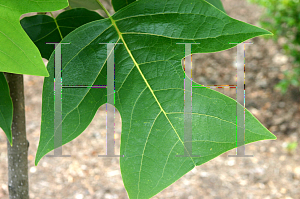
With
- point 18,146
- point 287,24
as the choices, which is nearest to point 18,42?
point 18,146

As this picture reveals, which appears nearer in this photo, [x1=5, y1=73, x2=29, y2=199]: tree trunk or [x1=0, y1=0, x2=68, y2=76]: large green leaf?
[x1=0, y1=0, x2=68, y2=76]: large green leaf

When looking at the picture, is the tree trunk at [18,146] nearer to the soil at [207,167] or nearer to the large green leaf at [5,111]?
the large green leaf at [5,111]

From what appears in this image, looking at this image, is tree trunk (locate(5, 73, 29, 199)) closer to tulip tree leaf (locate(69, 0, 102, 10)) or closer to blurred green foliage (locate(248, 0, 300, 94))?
tulip tree leaf (locate(69, 0, 102, 10))

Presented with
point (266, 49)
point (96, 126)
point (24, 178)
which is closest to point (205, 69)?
point (266, 49)

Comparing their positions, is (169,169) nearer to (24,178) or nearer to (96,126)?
(24,178)

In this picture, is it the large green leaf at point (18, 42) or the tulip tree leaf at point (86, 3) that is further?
the tulip tree leaf at point (86, 3)

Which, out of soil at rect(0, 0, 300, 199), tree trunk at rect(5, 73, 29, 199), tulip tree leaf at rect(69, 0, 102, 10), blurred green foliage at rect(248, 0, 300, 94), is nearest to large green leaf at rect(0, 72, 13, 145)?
tree trunk at rect(5, 73, 29, 199)

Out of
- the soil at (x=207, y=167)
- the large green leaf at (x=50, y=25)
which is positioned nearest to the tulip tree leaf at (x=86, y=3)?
the large green leaf at (x=50, y=25)
